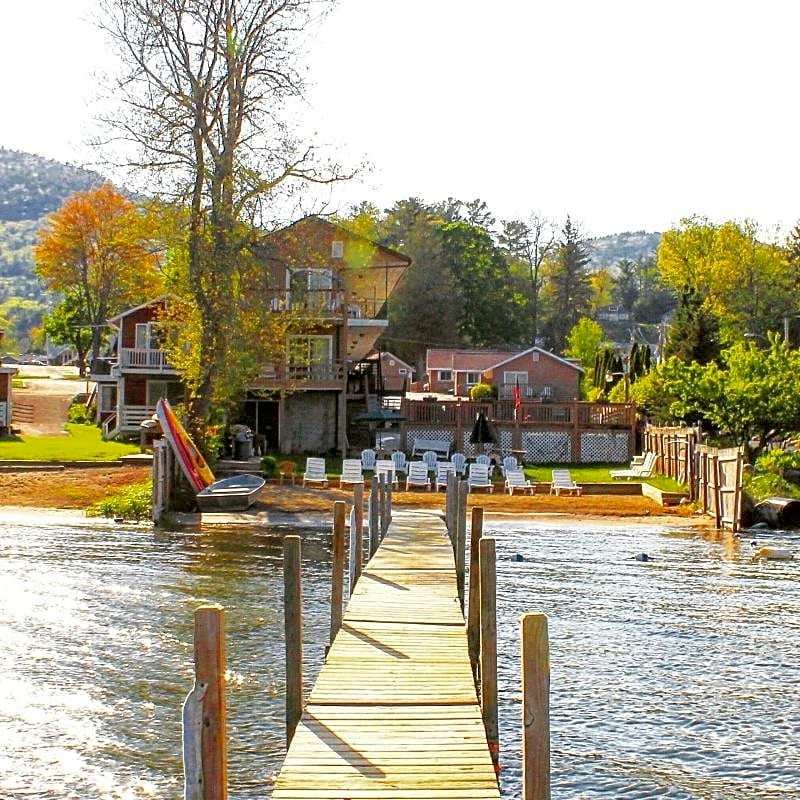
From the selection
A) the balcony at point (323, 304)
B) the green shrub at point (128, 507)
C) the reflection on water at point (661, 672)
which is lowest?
the reflection on water at point (661, 672)

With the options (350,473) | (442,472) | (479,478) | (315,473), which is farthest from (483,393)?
(350,473)

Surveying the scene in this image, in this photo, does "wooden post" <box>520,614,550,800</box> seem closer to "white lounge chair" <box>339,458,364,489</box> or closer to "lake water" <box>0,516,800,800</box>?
"lake water" <box>0,516,800,800</box>

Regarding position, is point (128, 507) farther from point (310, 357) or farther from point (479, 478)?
point (310, 357)

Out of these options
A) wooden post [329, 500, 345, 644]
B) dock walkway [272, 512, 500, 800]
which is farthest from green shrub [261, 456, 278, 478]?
wooden post [329, 500, 345, 644]

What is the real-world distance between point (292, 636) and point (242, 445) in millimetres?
38066

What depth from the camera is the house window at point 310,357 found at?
169ft

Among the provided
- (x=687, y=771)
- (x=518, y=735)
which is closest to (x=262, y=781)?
(x=518, y=735)

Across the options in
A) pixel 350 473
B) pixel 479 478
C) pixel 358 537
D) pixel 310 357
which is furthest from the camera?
pixel 310 357

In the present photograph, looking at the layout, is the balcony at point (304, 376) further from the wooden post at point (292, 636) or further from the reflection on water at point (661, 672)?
the wooden post at point (292, 636)

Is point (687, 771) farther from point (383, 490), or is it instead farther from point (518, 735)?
point (383, 490)

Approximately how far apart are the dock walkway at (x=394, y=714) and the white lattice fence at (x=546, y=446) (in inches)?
1503

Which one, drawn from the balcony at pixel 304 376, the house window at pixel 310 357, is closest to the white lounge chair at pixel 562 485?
the balcony at pixel 304 376

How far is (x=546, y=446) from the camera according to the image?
179ft

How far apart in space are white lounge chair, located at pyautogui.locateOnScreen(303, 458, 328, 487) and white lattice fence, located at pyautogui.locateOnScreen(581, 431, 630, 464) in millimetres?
14481
